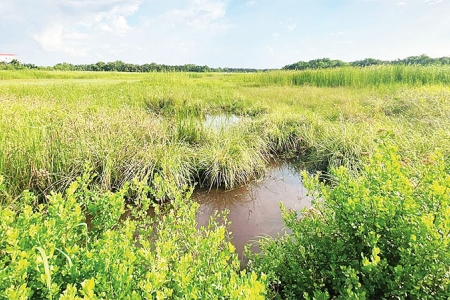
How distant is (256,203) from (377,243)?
2.07 meters

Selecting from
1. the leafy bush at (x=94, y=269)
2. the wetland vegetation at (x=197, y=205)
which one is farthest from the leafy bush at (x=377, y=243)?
the leafy bush at (x=94, y=269)

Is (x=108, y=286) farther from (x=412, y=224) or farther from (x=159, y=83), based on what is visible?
(x=159, y=83)

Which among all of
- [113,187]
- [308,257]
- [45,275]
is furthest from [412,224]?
[113,187]

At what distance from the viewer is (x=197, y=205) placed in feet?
5.51

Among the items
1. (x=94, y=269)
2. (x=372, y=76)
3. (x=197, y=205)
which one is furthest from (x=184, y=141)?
(x=372, y=76)

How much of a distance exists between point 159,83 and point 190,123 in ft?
22.2

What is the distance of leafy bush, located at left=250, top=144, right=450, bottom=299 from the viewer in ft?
3.79

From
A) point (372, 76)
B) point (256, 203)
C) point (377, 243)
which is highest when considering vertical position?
point (372, 76)

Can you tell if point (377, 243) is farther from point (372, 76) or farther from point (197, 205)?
point (372, 76)

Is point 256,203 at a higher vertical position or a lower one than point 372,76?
lower

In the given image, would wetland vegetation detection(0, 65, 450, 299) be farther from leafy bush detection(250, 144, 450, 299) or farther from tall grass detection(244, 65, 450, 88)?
tall grass detection(244, 65, 450, 88)

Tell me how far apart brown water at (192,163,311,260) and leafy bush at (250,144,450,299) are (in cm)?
96

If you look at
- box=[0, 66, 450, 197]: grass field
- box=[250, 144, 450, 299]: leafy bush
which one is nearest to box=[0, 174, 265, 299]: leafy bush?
box=[250, 144, 450, 299]: leafy bush

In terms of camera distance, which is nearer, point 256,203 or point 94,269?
point 94,269
